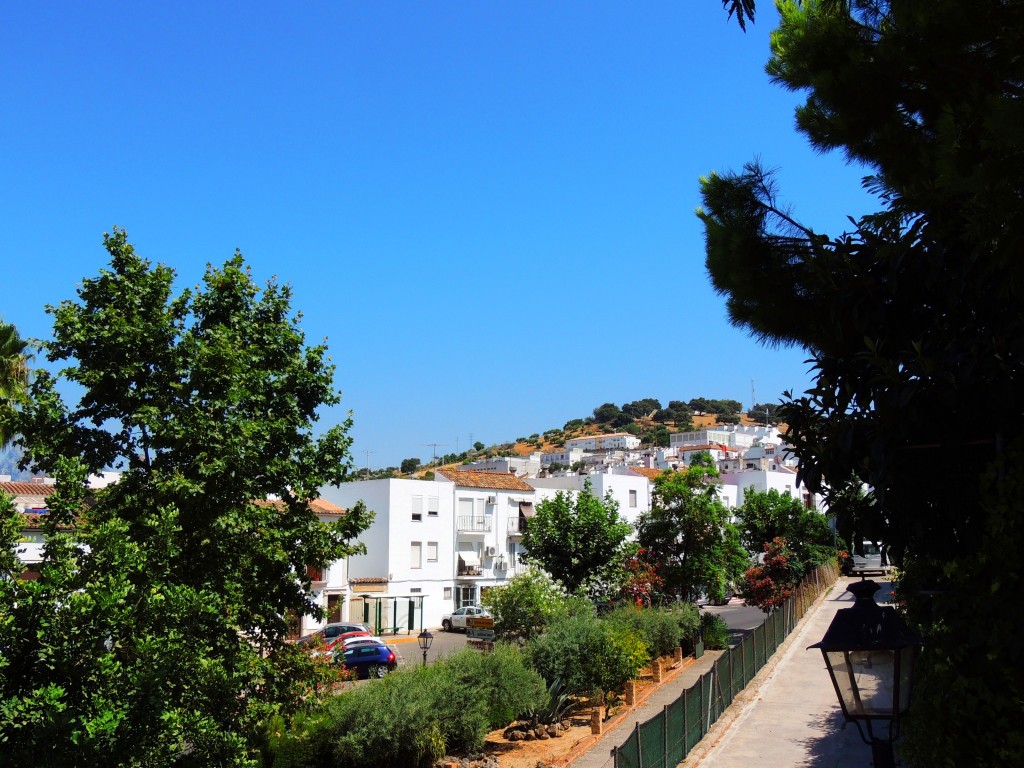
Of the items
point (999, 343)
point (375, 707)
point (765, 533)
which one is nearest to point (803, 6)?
point (999, 343)

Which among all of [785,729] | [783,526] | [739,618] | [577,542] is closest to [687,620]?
[577,542]

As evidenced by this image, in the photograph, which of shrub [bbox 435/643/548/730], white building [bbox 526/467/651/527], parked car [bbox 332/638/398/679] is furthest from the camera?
white building [bbox 526/467/651/527]

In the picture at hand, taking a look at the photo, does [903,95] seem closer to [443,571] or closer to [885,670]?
[885,670]

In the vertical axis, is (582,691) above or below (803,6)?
below

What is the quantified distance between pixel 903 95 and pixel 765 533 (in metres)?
36.2

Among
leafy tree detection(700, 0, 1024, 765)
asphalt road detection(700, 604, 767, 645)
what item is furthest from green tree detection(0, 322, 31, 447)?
asphalt road detection(700, 604, 767, 645)

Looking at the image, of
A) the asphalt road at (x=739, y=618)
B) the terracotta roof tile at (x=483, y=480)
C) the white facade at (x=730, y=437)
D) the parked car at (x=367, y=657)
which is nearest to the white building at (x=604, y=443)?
the white facade at (x=730, y=437)

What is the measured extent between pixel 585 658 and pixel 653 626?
479 centimetres

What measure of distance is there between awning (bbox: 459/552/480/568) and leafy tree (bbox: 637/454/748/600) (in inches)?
863

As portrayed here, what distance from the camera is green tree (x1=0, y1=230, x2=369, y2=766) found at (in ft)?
28.8

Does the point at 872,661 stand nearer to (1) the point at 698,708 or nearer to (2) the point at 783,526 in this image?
(1) the point at 698,708

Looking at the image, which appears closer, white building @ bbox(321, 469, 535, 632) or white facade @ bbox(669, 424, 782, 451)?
white building @ bbox(321, 469, 535, 632)

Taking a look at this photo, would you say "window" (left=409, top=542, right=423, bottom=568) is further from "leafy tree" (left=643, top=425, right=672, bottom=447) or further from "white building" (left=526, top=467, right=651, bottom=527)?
"leafy tree" (left=643, top=425, right=672, bottom=447)

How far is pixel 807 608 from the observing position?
34969 mm
